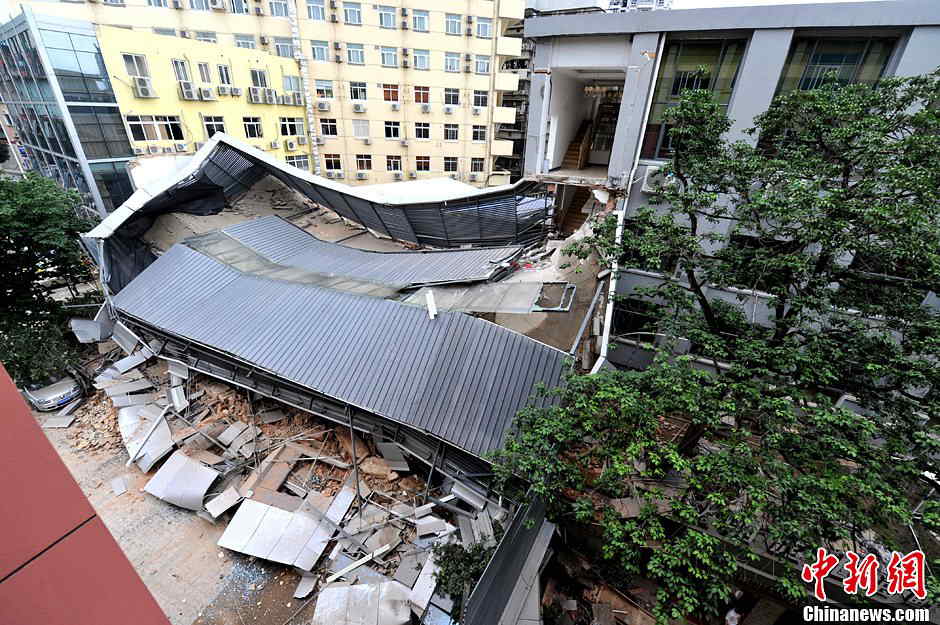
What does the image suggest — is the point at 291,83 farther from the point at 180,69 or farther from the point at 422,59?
the point at 422,59

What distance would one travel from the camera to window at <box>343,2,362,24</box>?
26.0 metres

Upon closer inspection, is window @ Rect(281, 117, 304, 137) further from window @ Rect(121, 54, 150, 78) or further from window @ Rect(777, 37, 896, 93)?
window @ Rect(777, 37, 896, 93)

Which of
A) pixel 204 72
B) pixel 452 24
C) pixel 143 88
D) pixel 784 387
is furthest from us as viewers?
pixel 452 24

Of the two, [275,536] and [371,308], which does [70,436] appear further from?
[371,308]

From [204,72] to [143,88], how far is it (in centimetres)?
338

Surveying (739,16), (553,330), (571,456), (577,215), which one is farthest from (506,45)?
(571,456)

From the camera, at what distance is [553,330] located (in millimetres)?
10328

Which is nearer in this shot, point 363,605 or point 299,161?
point 363,605

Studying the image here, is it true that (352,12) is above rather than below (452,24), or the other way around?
above

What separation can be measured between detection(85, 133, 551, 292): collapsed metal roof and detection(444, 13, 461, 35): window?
15.8 meters

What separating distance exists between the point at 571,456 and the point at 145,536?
11363 mm

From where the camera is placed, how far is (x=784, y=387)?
6.80m

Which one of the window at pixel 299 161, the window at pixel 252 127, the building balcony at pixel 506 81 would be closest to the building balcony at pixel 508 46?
the building balcony at pixel 506 81

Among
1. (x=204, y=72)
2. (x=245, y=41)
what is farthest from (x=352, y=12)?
(x=204, y=72)
